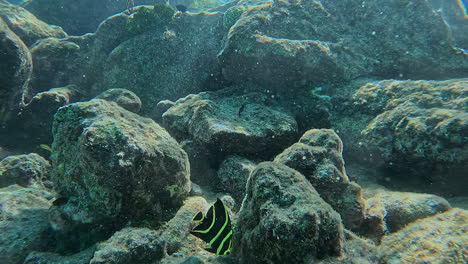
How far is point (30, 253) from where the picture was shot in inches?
111

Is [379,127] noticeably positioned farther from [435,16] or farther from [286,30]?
[435,16]

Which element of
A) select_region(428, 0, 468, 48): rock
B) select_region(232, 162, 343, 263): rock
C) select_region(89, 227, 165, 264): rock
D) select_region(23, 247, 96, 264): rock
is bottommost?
select_region(23, 247, 96, 264): rock

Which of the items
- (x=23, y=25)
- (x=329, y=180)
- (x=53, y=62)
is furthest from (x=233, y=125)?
(x=23, y=25)

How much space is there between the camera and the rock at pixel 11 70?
5316mm

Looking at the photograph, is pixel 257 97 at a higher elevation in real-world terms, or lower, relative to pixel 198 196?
higher

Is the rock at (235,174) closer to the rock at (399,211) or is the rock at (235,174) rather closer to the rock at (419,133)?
the rock at (399,211)

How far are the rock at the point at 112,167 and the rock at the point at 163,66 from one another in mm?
4472

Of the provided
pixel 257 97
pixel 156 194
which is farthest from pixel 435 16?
pixel 156 194

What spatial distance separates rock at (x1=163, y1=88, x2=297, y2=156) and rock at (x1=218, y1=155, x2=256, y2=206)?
0.29 metres

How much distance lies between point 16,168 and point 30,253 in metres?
2.62

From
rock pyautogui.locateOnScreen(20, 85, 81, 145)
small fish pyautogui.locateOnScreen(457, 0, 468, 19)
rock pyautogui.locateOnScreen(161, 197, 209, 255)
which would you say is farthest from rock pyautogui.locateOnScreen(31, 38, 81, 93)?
small fish pyautogui.locateOnScreen(457, 0, 468, 19)

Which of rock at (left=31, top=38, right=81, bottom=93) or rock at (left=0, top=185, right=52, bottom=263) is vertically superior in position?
rock at (left=31, top=38, right=81, bottom=93)

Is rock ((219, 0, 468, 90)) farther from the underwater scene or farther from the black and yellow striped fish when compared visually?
the black and yellow striped fish

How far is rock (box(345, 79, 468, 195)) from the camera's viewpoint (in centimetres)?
381
